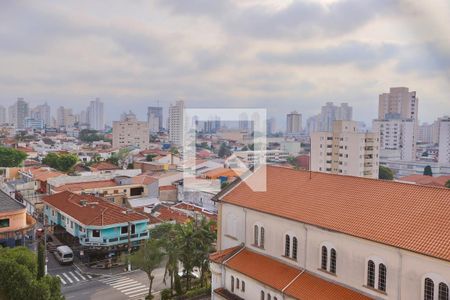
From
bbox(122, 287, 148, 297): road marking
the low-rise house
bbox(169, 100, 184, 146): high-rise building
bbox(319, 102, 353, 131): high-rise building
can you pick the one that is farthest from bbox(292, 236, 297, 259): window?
bbox(319, 102, 353, 131): high-rise building

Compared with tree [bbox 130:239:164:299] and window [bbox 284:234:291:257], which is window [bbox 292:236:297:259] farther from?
A: tree [bbox 130:239:164:299]

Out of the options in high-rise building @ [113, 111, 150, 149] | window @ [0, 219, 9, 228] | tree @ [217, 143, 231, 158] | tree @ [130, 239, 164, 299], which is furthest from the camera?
high-rise building @ [113, 111, 150, 149]

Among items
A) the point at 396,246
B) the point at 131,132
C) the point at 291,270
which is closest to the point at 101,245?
the point at 291,270

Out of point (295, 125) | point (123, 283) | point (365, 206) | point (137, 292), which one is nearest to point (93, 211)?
point (123, 283)

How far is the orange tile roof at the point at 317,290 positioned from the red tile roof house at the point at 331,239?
4 cm

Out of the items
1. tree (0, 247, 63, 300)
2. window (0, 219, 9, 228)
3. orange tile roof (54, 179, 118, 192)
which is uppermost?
tree (0, 247, 63, 300)

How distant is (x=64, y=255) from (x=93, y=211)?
4.10 m

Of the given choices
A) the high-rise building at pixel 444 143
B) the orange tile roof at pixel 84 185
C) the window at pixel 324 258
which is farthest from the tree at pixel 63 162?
the high-rise building at pixel 444 143

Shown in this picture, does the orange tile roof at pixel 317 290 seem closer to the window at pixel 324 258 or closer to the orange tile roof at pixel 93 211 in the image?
the window at pixel 324 258

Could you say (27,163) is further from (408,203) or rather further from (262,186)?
(408,203)

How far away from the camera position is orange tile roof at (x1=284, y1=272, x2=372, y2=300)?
16938mm

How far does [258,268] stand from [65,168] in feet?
184

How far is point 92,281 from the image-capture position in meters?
28.1

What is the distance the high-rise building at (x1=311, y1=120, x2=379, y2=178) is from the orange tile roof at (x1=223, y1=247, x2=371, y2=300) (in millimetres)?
43508
